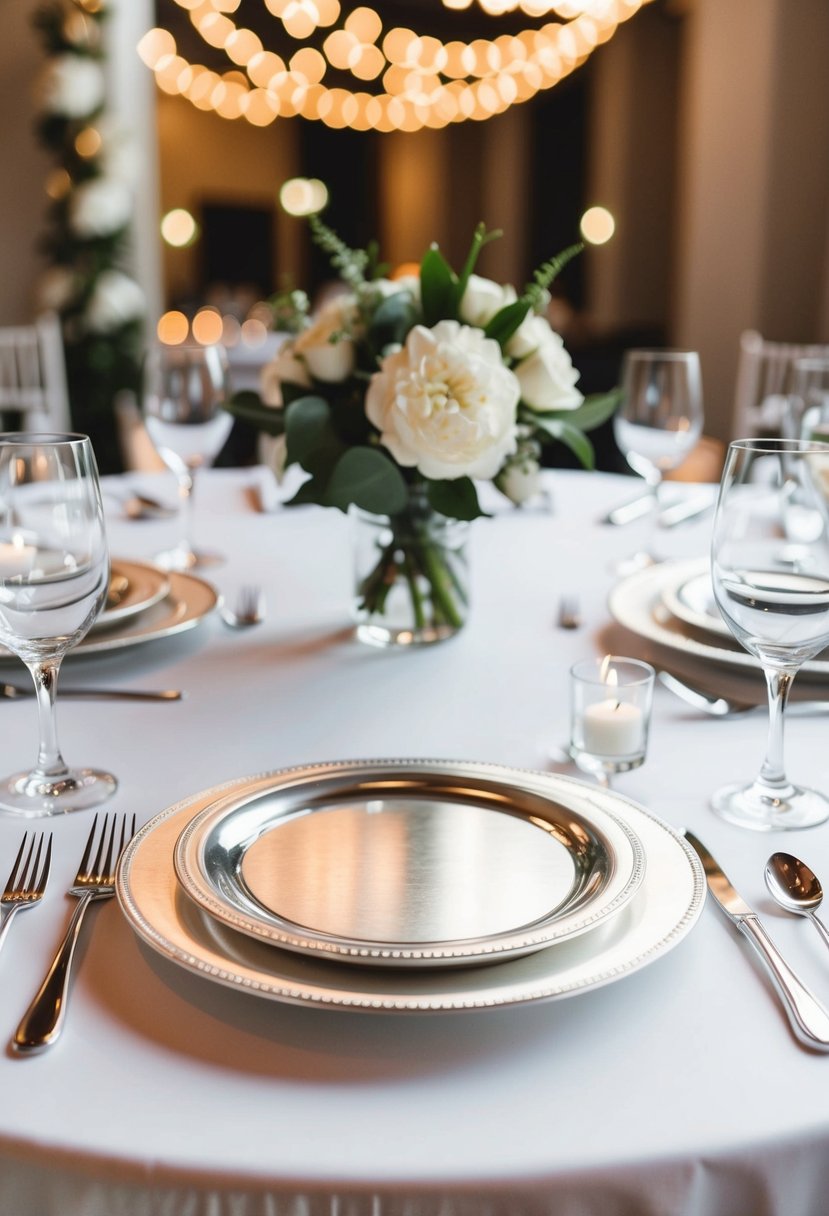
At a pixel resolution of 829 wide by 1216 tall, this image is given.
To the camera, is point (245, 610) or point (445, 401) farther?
point (245, 610)

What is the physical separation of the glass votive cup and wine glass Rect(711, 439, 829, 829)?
75 mm

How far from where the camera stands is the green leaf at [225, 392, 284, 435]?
122 centimetres

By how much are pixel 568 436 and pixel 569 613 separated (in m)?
0.22

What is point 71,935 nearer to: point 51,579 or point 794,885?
point 51,579

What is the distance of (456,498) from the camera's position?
109 centimetres

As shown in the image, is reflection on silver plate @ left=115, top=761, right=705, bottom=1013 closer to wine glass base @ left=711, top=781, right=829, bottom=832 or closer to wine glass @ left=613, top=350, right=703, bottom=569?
wine glass base @ left=711, top=781, right=829, bottom=832

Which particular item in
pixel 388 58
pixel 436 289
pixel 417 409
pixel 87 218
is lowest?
pixel 417 409

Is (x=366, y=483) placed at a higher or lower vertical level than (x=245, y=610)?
higher

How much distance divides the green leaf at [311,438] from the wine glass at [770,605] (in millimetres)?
423

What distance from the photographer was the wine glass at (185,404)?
157 centimetres

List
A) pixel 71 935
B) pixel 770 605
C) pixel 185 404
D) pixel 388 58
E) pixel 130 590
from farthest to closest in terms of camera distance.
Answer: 1. pixel 388 58
2. pixel 185 404
3. pixel 130 590
4. pixel 770 605
5. pixel 71 935

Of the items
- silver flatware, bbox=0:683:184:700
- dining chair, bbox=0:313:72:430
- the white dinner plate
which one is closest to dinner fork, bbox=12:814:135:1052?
silver flatware, bbox=0:683:184:700

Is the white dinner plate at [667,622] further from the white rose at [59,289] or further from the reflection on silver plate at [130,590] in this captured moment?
the white rose at [59,289]

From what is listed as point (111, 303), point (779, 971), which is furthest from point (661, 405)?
point (111, 303)
